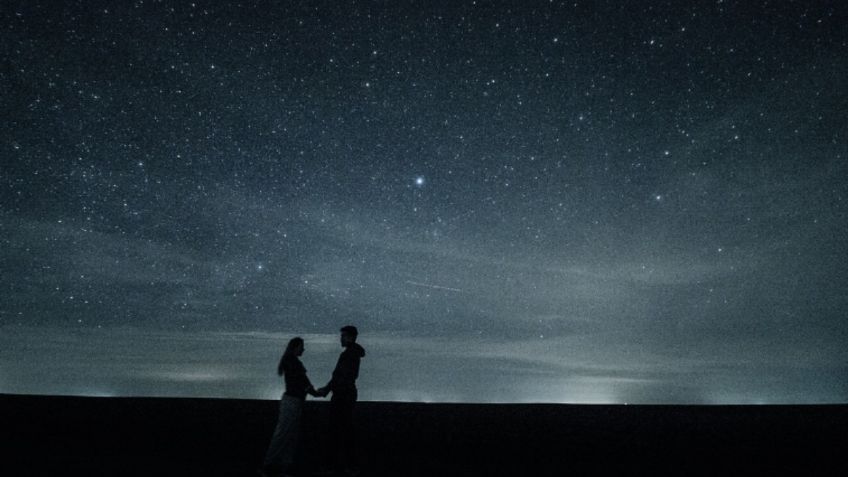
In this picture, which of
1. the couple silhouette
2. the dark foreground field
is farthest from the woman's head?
the dark foreground field

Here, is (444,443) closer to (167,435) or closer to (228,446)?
(228,446)

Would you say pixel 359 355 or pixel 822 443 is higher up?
pixel 359 355

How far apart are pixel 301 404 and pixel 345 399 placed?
25.2 inches

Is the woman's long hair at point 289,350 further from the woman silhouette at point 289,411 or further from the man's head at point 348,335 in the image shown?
the man's head at point 348,335

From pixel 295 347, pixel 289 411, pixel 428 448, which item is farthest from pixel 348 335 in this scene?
pixel 428 448

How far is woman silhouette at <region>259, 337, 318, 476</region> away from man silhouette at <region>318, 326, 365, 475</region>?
0.33 meters

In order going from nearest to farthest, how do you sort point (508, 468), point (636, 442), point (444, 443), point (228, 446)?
point (508, 468)
point (228, 446)
point (444, 443)
point (636, 442)

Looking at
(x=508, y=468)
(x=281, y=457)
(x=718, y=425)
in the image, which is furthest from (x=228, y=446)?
(x=718, y=425)

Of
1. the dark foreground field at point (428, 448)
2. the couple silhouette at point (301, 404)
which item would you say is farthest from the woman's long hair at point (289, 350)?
the dark foreground field at point (428, 448)

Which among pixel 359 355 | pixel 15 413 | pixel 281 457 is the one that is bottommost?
pixel 15 413

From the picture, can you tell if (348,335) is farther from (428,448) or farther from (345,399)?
(428,448)

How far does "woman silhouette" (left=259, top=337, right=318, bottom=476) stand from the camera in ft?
21.6

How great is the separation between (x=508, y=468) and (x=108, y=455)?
6.39m

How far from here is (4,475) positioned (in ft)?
20.3
